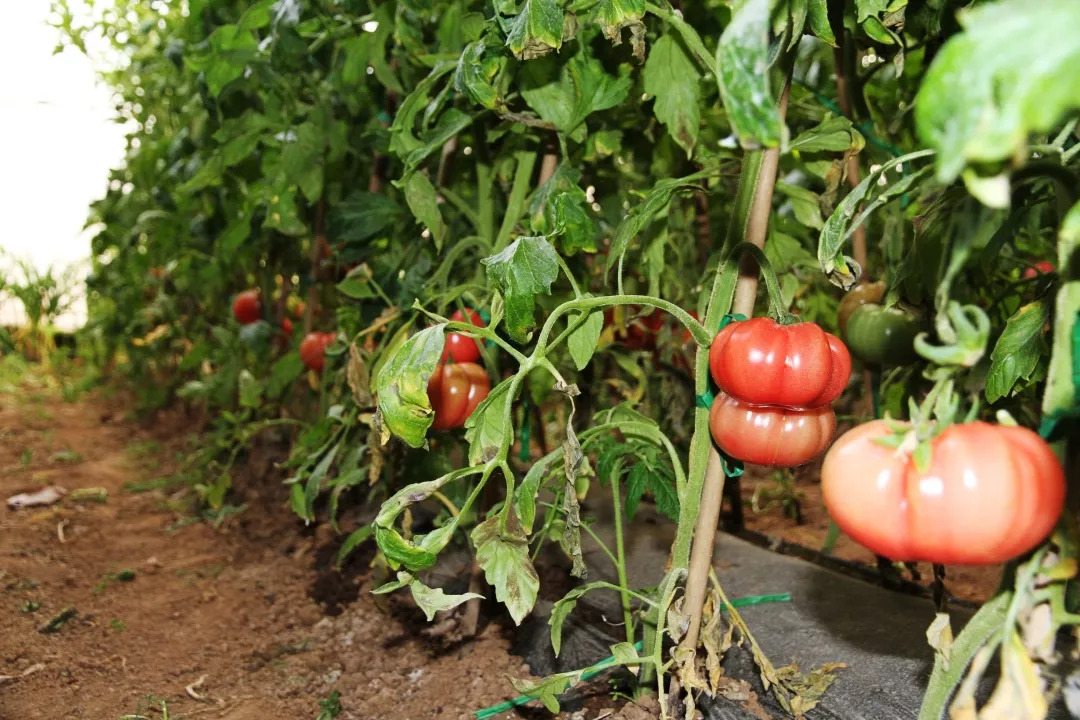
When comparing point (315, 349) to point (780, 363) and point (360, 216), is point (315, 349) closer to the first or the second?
point (360, 216)

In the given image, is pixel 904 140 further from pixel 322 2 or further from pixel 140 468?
pixel 140 468

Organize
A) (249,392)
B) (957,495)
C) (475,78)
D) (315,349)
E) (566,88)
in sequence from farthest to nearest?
(249,392)
(315,349)
(566,88)
(475,78)
(957,495)

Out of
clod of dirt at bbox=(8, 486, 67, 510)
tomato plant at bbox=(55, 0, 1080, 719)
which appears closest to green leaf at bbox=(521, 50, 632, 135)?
tomato plant at bbox=(55, 0, 1080, 719)

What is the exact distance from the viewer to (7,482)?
2600 millimetres

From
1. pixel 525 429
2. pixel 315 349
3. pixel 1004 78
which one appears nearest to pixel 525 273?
pixel 1004 78

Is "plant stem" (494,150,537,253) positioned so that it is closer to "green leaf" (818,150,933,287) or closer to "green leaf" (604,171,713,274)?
"green leaf" (604,171,713,274)

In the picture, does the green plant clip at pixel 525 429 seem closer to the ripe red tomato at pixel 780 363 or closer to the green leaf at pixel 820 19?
the ripe red tomato at pixel 780 363

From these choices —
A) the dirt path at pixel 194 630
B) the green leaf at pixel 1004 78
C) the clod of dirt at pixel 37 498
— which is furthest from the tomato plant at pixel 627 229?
the clod of dirt at pixel 37 498

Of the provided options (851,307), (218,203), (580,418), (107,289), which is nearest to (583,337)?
(851,307)

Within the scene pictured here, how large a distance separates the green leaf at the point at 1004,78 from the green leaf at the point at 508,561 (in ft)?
1.95

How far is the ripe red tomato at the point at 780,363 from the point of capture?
82 cm

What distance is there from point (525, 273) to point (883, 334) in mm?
589

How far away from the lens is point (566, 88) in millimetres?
1135

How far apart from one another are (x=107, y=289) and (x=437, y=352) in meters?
3.73
